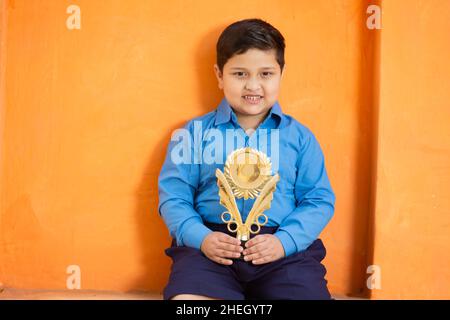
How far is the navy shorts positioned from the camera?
1.60 meters

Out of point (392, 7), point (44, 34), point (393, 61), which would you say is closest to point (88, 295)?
point (44, 34)

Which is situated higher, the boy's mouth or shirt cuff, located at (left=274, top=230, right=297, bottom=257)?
the boy's mouth

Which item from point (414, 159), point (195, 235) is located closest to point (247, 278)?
point (195, 235)

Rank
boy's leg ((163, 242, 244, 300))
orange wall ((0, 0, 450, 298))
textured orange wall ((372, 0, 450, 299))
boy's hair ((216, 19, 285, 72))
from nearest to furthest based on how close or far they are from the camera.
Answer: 1. boy's leg ((163, 242, 244, 300))
2. boy's hair ((216, 19, 285, 72))
3. textured orange wall ((372, 0, 450, 299))
4. orange wall ((0, 0, 450, 298))

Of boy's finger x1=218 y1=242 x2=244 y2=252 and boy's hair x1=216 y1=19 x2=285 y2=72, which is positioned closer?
boy's finger x1=218 y1=242 x2=244 y2=252

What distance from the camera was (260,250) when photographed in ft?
5.45

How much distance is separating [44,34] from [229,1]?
79 cm

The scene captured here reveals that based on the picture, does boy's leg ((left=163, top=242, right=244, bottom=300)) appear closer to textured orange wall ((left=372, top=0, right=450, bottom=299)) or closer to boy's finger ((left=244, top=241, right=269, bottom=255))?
boy's finger ((left=244, top=241, right=269, bottom=255))

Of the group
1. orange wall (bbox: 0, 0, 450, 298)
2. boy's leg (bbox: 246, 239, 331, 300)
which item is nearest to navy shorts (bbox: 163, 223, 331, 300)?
boy's leg (bbox: 246, 239, 331, 300)

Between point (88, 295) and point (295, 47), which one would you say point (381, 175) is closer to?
point (295, 47)

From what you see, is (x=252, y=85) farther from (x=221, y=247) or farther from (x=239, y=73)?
(x=221, y=247)

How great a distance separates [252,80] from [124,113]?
1.91 feet

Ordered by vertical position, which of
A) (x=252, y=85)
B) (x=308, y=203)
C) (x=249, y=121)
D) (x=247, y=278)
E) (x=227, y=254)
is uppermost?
(x=252, y=85)

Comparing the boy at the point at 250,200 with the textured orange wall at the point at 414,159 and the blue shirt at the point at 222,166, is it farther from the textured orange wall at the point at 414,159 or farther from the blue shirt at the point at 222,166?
the textured orange wall at the point at 414,159
